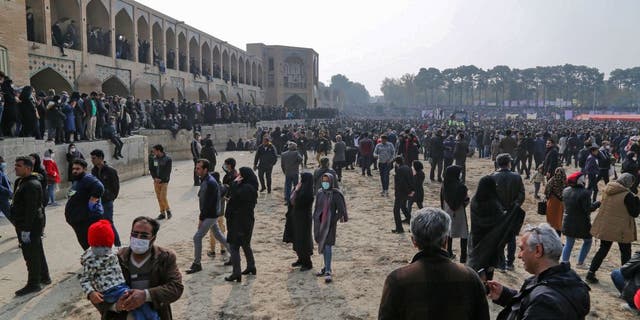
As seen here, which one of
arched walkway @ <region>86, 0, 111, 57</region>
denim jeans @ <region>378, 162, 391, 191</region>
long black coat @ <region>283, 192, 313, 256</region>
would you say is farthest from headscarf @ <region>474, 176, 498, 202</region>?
arched walkway @ <region>86, 0, 111, 57</region>

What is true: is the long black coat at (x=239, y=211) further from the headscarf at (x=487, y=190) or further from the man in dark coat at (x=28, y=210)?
the headscarf at (x=487, y=190)

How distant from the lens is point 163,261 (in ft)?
9.42

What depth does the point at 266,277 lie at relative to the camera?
592cm

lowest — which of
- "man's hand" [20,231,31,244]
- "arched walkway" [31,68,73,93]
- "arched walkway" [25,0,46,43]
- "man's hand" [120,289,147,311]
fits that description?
"man's hand" [20,231,31,244]

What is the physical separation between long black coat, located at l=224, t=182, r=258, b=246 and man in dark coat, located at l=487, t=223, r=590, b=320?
3.57 meters

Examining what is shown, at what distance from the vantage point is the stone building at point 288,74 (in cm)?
5078

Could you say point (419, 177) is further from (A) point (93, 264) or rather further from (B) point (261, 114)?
(B) point (261, 114)

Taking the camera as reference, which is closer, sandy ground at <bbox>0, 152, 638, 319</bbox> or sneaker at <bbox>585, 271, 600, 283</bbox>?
sandy ground at <bbox>0, 152, 638, 319</bbox>

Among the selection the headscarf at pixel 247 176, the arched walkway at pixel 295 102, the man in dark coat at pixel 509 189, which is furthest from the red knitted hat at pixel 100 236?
the arched walkway at pixel 295 102

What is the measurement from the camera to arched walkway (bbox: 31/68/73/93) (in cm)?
1797

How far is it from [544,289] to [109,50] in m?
22.4

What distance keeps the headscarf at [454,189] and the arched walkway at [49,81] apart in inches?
654

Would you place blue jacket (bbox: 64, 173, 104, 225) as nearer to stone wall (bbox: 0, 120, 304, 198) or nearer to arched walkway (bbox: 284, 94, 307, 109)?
stone wall (bbox: 0, 120, 304, 198)

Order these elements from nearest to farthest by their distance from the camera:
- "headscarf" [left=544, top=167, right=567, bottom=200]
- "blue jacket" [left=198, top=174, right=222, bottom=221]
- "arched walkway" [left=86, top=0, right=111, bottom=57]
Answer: "blue jacket" [left=198, top=174, right=222, bottom=221], "headscarf" [left=544, top=167, right=567, bottom=200], "arched walkway" [left=86, top=0, right=111, bottom=57]
